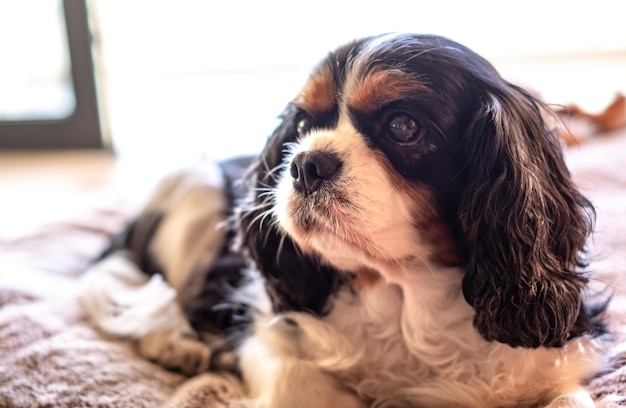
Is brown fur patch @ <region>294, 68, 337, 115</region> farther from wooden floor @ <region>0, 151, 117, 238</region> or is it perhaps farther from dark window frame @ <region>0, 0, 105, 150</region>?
dark window frame @ <region>0, 0, 105, 150</region>

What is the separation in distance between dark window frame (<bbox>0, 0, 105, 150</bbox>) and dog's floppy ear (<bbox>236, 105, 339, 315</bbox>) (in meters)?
2.66

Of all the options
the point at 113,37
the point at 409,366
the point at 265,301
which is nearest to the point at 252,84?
the point at 113,37

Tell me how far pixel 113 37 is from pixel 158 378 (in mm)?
2880

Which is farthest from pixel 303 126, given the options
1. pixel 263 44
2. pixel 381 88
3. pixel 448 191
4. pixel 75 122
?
pixel 263 44

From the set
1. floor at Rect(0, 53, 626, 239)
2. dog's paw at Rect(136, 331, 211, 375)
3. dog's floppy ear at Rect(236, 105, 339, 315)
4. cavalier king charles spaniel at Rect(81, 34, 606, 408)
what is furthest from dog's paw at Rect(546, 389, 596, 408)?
floor at Rect(0, 53, 626, 239)

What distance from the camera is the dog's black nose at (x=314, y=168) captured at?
47.8 inches

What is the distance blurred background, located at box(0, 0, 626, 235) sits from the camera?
3.91 metres

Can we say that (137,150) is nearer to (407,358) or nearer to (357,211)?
(407,358)

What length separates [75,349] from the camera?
156 centimetres

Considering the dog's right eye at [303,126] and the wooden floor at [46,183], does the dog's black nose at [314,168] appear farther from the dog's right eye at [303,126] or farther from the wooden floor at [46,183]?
the wooden floor at [46,183]

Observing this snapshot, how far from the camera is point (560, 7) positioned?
13.9 ft

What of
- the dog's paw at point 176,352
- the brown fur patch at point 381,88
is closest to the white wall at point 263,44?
the dog's paw at point 176,352

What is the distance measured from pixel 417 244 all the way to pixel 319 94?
1.18ft

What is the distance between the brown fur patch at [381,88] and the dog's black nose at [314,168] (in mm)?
122
